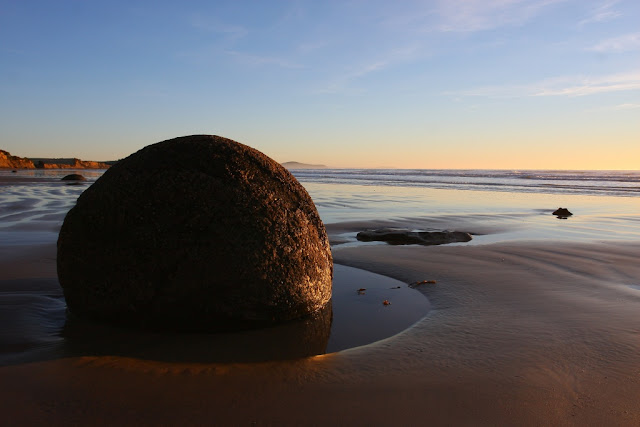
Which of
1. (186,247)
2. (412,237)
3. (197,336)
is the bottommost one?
(197,336)

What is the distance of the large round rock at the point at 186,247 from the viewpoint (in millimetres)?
3104

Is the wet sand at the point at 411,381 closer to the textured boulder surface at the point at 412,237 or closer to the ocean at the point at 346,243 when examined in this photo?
the ocean at the point at 346,243

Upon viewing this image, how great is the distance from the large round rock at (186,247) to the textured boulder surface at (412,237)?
3653mm

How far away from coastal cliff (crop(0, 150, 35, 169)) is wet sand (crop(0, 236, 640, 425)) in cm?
6374

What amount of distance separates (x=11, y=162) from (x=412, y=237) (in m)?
65.8

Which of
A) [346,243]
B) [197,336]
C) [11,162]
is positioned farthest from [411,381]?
[11,162]

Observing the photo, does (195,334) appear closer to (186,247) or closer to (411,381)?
(186,247)

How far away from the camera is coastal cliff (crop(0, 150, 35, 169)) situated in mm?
56125

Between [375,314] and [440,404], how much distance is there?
4.70 ft

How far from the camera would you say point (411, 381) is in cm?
254

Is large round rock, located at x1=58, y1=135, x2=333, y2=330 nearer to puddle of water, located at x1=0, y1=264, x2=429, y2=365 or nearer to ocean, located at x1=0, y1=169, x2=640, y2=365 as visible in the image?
puddle of water, located at x1=0, y1=264, x2=429, y2=365

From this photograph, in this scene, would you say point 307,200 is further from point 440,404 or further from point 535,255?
point 535,255

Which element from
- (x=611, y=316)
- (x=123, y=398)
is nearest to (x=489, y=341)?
(x=611, y=316)

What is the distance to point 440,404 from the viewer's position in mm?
2287
